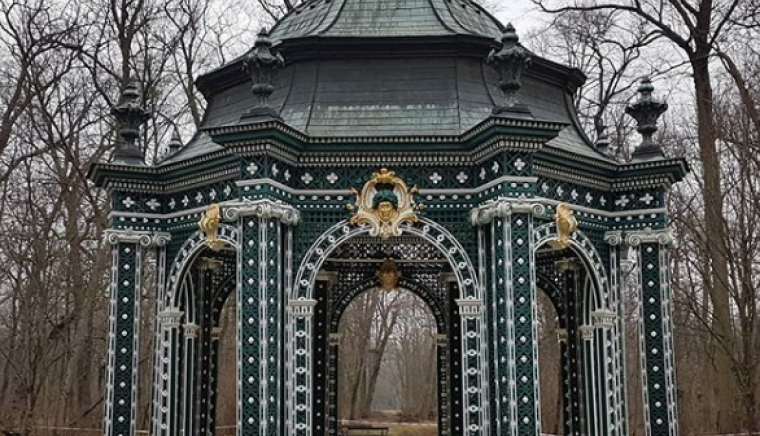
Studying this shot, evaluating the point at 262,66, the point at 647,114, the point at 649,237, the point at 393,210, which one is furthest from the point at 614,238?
the point at 262,66

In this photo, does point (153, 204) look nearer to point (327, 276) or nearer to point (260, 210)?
point (260, 210)

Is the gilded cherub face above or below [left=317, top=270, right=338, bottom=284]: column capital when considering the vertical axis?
above

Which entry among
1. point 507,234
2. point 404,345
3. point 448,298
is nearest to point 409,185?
point 507,234

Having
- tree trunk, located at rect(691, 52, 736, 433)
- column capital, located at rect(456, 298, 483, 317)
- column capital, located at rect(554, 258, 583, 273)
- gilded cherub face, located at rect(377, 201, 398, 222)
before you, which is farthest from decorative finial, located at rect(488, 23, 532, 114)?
tree trunk, located at rect(691, 52, 736, 433)

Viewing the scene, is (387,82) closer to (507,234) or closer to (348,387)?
(507,234)

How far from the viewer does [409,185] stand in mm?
11750

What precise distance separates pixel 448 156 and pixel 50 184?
→ 1543cm

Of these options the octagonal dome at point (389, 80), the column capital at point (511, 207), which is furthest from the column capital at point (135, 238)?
the column capital at point (511, 207)

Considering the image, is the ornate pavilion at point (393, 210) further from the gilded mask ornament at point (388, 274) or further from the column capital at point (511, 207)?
the gilded mask ornament at point (388, 274)

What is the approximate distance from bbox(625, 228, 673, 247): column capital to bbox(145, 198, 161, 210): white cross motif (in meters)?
6.67

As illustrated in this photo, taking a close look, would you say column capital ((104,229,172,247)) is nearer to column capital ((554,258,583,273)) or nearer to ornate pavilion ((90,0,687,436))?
ornate pavilion ((90,0,687,436))

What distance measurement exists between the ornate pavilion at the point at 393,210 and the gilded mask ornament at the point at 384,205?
0.08 feet

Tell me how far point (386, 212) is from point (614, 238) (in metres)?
3.33

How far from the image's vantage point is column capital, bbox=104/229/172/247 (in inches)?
502
